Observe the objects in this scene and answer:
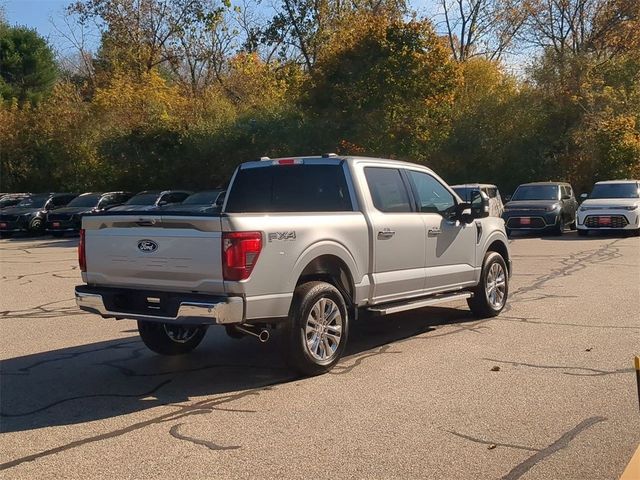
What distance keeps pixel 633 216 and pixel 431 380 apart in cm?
1633

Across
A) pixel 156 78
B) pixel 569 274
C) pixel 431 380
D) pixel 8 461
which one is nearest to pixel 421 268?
pixel 431 380

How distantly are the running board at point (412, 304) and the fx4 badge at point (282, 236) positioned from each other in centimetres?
145

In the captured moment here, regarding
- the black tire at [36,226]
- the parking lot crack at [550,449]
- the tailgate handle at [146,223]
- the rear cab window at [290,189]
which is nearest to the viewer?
the parking lot crack at [550,449]

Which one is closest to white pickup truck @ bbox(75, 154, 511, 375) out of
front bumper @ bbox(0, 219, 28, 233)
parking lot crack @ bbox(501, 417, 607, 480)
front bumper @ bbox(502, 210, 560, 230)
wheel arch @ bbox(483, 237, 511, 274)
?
wheel arch @ bbox(483, 237, 511, 274)

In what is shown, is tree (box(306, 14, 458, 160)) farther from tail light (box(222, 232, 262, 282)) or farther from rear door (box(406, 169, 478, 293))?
tail light (box(222, 232, 262, 282))

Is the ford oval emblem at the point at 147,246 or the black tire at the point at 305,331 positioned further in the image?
the black tire at the point at 305,331

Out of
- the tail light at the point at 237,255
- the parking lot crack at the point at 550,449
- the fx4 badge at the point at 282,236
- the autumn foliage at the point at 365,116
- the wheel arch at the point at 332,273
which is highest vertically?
the autumn foliage at the point at 365,116

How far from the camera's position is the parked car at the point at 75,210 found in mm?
26203

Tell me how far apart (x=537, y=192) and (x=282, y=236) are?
19453 mm

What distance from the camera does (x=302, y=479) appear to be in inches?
177

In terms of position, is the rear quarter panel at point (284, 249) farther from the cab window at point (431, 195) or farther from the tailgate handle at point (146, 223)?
the cab window at point (431, 195)

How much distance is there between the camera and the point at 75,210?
26.5 metres

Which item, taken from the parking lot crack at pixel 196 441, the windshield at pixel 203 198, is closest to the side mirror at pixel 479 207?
the parking lot crack at pixel 196 441

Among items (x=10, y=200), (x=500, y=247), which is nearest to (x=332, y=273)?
(x=500, y=247)
